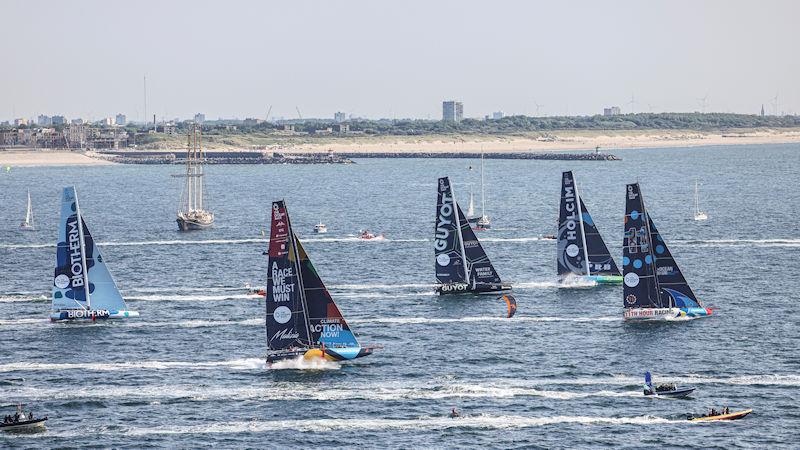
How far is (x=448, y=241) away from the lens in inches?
4321

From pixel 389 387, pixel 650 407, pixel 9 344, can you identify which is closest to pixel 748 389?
pixel 650 407

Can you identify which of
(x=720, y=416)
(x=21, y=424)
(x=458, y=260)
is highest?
(x=458, y=260)

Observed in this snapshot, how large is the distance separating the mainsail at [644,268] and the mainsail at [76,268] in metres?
40.3

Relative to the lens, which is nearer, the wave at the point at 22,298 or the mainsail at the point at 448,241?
the mainsail at the point at 448,241

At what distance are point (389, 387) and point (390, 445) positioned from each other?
10.7m

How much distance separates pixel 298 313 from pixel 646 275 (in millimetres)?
29971

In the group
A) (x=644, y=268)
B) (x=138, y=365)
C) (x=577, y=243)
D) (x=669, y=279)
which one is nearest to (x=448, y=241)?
(x=577, y=243)

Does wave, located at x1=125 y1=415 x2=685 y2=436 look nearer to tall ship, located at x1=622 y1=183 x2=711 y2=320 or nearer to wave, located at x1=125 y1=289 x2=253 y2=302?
tall ship, located at x1=622 y1=183 x2=711 y2=320

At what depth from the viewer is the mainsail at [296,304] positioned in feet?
270

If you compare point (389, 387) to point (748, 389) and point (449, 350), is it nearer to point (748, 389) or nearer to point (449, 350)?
point (449, 350)

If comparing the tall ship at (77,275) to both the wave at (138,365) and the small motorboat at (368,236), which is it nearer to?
the wave at (138,365)

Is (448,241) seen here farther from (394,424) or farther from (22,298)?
(394,424)

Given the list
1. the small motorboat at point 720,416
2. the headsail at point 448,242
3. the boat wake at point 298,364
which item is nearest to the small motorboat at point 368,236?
the headsail at point 448,242

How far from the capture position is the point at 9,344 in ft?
304
